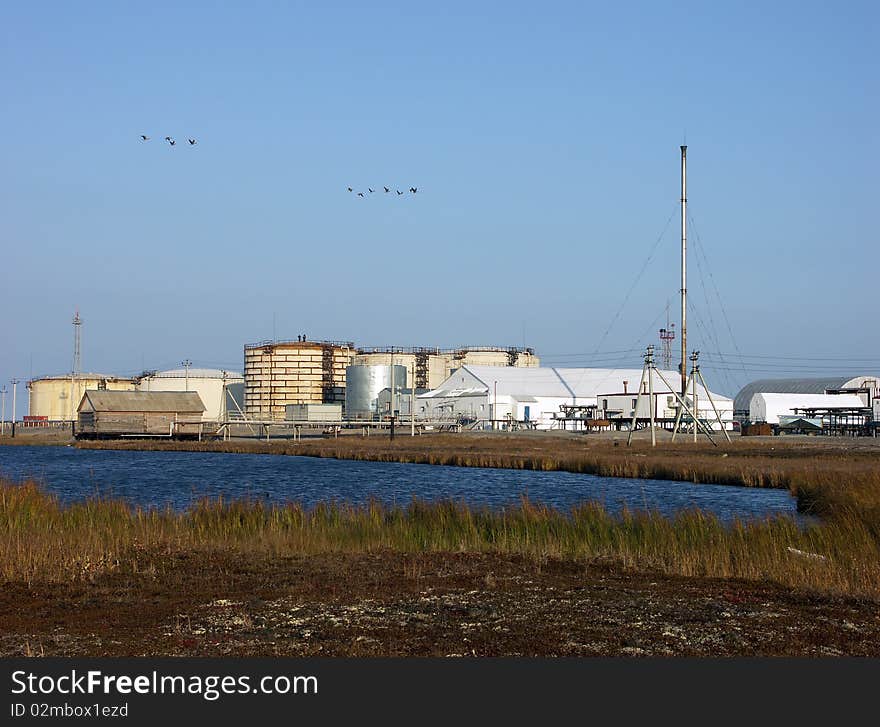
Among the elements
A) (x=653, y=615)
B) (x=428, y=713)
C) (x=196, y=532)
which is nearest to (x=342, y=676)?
(x=428, y=713)

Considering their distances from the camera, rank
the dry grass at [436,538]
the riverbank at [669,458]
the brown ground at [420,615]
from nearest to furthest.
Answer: the brown ground at [420,615]
the dry grass at [436,538]
the riverbank at [669,458]

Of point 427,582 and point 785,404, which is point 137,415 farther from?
point 427,582

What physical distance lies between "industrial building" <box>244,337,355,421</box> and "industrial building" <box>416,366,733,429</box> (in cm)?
1553

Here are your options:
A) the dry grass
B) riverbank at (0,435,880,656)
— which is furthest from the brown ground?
the dry grass

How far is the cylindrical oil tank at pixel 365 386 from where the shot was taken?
143875mm

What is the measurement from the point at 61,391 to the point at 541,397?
3110 inches

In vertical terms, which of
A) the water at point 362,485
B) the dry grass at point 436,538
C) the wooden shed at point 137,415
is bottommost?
the water at point 362,485

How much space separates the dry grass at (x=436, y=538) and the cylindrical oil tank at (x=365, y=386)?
382 ft

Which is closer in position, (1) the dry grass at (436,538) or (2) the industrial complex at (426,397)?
(1) the dry grass at (436,538)

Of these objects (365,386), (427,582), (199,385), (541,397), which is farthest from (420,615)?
(199,385)

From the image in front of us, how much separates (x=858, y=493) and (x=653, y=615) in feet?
59.3

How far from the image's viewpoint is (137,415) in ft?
360

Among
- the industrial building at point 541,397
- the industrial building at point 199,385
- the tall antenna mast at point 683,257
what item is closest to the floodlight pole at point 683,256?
the tall antenna mast at point 683,257

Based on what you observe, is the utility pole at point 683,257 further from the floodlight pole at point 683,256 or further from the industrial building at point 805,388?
the industrial building at point 805,388
